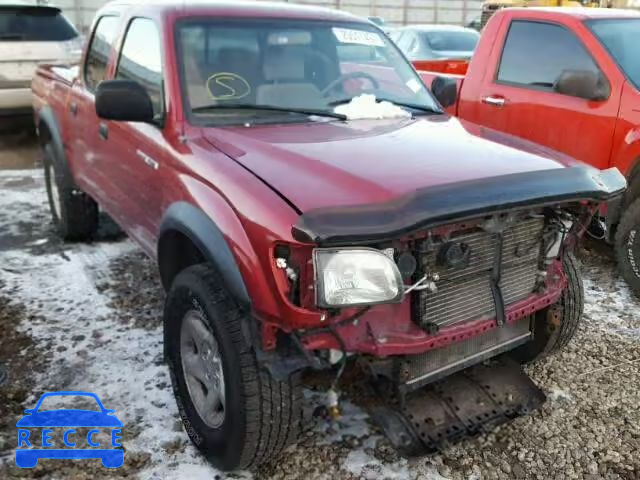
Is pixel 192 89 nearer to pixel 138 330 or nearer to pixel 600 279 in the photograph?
pixel 138 330

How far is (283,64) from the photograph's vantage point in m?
3.25

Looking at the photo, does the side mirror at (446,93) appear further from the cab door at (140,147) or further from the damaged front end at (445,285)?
the cab door at (140,147)

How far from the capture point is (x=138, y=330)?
3.75 m

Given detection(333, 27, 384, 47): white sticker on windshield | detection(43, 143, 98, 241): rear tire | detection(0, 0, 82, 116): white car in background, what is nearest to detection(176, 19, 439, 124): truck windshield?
detection(333, 27, 384, 47): white sticker on windshield

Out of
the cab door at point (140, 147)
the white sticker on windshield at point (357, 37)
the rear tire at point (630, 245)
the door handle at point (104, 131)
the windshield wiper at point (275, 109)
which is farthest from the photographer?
the rear tire at point (630, 245)

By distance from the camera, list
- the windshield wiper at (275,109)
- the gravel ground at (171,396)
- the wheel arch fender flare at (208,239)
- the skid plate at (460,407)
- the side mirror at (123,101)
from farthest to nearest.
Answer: the windshield wiper at (275,109)
the side mirror at (123,101)
the gravel ground at (171,396)
the skid plate at (460,407)
the wheel arch fender flare at (208,239)

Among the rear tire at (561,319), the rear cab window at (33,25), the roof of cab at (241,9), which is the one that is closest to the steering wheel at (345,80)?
the roof of cab at (241,9)

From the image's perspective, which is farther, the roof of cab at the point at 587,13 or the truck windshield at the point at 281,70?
the roof of cab at the point at 587,13

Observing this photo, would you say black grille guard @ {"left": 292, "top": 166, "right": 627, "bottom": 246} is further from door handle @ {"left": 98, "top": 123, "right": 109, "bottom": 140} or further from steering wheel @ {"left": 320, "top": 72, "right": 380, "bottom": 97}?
door handle @ {"left": 98, "top": 123, "right": 109, "bottom": 140}

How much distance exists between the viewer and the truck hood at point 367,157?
221cm

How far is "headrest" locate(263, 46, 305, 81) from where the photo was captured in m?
3.20

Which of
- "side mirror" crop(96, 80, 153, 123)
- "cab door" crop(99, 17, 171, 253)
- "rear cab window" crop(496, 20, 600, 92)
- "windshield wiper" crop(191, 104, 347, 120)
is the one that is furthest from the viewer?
"rear cab window" crop(496, 20, 600, 92)

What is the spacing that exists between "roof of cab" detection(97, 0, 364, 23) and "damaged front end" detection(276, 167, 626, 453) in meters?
1.73

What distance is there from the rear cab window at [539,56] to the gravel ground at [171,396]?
59.5 inches
